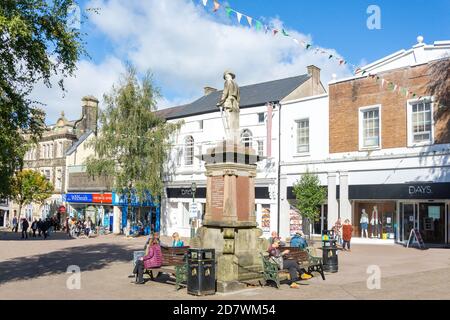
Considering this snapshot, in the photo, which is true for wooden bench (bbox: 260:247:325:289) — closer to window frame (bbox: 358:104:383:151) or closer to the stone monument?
the stone monument

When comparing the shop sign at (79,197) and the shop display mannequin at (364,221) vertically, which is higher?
the shop sign at (79,197)

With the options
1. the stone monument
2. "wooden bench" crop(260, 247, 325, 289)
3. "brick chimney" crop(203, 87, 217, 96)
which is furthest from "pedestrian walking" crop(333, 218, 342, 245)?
"brick chimney" crop(203, 87, 217, 96)

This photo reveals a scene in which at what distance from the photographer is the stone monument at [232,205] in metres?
12.6

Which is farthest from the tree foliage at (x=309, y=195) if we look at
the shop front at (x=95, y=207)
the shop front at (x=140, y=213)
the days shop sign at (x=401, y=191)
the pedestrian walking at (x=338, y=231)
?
the shop front at (x=95, y=207)

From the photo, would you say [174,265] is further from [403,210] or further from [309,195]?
[403,210]

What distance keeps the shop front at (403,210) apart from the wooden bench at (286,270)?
1181cm

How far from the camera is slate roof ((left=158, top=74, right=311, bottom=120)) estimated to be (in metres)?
32.5

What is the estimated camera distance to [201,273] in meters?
11.0

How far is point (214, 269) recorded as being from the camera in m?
11.4

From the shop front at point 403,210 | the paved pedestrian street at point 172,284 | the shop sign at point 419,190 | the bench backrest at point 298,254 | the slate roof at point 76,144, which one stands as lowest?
the paved pedestrian street at point 172,284

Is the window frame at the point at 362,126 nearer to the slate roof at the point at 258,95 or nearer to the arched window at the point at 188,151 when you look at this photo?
the slate roof at the point at 258,95

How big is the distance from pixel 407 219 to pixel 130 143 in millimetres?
18708

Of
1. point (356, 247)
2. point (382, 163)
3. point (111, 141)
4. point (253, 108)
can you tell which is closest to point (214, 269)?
point (356, 247)

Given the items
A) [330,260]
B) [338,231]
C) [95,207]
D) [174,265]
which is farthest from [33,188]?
[330,260]
